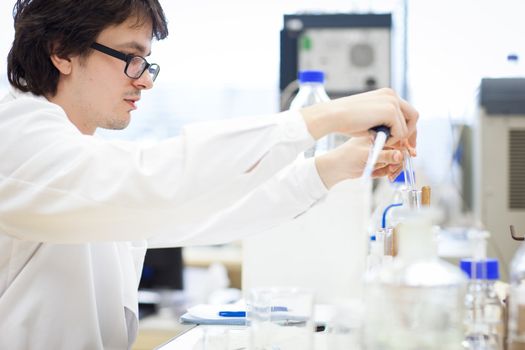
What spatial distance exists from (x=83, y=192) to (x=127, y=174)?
0.08m

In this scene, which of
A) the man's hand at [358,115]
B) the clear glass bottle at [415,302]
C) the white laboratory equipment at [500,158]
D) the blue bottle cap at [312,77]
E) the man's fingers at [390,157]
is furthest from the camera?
the white laboratory equipment at [500,158]

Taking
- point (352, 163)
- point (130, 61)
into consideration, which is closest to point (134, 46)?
point (130, 61)

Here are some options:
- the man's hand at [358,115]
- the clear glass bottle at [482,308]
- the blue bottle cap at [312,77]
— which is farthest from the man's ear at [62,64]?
the clear glass bottle at [482,308]

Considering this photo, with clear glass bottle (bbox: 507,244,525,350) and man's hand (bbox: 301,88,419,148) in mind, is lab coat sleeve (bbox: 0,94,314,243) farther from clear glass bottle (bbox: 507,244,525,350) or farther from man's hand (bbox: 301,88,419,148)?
clear glass bottle (bbox: 507,244,525,350)

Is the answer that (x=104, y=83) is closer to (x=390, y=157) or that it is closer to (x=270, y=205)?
(x=270, y=205)

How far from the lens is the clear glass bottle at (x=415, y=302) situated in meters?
0.75

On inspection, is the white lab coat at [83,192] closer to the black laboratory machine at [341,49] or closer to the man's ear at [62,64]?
the man's ear at [62,64]

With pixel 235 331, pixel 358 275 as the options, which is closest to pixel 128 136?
pixel 235 331

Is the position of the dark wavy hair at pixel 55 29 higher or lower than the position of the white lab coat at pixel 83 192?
higher

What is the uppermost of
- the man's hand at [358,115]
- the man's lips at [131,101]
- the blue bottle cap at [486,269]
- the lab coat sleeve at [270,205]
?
the man's lips at [131,101]

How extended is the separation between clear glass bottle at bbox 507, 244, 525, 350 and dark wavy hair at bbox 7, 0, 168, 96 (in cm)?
94

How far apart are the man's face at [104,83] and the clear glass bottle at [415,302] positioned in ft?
2.90

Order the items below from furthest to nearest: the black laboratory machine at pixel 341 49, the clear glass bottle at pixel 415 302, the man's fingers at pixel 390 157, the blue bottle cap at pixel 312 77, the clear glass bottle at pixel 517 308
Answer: the black laboratory machine at pixel 341 49, the blue bottle cap at pixel 312 77, the man's fingers at pixel 390 157, the clear glass bottle at pixel 517 308, the clear glass bottle at pixel 415 302

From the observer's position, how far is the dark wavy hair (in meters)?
1.47
